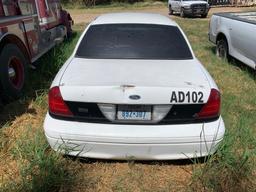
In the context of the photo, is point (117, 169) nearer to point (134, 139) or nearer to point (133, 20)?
point (134, 139)

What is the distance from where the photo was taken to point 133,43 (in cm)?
431

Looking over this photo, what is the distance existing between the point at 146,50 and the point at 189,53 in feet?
1.64

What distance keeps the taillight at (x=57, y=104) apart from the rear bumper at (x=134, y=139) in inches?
3.2

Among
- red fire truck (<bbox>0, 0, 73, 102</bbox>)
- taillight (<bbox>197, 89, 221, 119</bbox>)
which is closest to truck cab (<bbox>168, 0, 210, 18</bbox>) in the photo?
red fire truck (<bbox>0, 0, 73, 102</bbox>)

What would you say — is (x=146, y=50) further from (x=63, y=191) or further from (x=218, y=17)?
(x=218, y=17)

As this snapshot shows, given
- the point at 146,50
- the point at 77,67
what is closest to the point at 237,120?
the point at 146,50

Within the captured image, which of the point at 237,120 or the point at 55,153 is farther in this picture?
the point at 237,120

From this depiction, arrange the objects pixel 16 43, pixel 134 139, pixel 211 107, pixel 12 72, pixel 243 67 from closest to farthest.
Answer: pixel 134 139, pixel 211 107, pixel 12 72, pixel 16 43, pixel 243 67

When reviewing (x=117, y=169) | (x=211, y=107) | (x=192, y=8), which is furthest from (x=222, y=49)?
(x=192, y=8)

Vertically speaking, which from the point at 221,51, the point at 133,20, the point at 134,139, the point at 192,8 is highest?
the point at 133,20

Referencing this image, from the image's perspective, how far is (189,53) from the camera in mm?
4289

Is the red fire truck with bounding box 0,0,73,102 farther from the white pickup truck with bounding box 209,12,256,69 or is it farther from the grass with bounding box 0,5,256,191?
the white pickup truck with bounding box 209,12,256,69

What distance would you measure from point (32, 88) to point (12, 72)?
0.74 metres

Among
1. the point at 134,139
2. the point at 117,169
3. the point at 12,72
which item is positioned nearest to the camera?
Result: the point at 134,139
